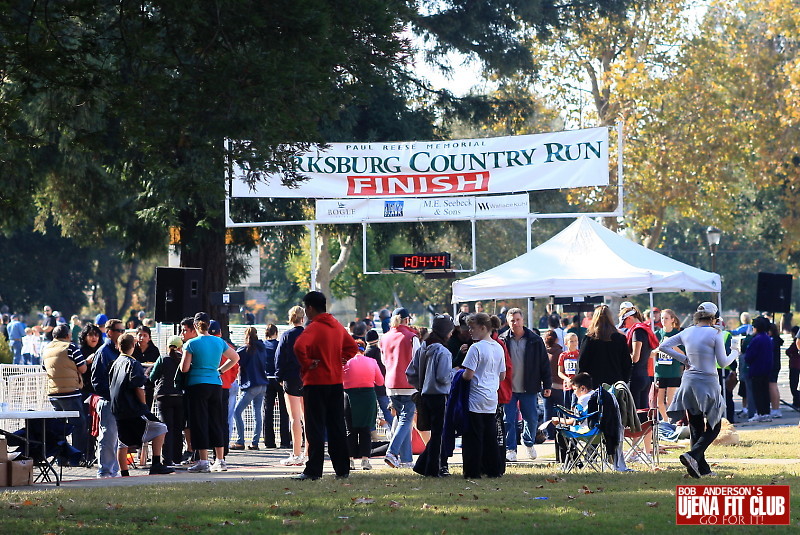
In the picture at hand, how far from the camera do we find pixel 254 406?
18.4m

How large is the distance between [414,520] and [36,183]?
61.8 ft

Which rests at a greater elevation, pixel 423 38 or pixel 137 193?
pixel 423 38

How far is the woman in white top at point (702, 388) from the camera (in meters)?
11.9

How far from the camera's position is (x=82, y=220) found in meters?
28.5

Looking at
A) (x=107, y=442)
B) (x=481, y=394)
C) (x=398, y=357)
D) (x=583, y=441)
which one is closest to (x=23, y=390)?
(x=107, y=442)

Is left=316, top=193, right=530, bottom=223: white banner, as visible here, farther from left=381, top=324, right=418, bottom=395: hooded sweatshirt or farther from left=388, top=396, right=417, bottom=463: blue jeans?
left=388, top=396, right=417, bottom=463: blue jeans

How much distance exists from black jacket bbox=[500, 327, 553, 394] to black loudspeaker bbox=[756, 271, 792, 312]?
896 centimetres

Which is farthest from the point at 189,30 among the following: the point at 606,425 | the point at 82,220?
the point at 82,220

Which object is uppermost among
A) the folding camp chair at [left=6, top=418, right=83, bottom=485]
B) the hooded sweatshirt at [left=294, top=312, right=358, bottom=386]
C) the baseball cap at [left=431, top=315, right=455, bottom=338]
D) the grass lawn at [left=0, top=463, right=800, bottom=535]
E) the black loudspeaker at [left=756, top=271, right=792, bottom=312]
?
the black loudspeaker at [left=756, top=271, right=792, bottom=312]

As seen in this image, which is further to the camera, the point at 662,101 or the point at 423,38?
the point at 662,101

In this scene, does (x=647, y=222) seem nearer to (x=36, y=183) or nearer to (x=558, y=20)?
(x=558, y=20)

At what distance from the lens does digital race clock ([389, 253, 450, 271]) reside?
2295cm

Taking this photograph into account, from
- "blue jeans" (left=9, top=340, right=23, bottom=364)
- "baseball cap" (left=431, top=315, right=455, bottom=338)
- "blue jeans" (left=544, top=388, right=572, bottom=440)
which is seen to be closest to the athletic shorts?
"baseball cap" (left=431, top=315, right=455, bottom=338)

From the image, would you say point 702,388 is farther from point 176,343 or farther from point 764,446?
point 176,343
